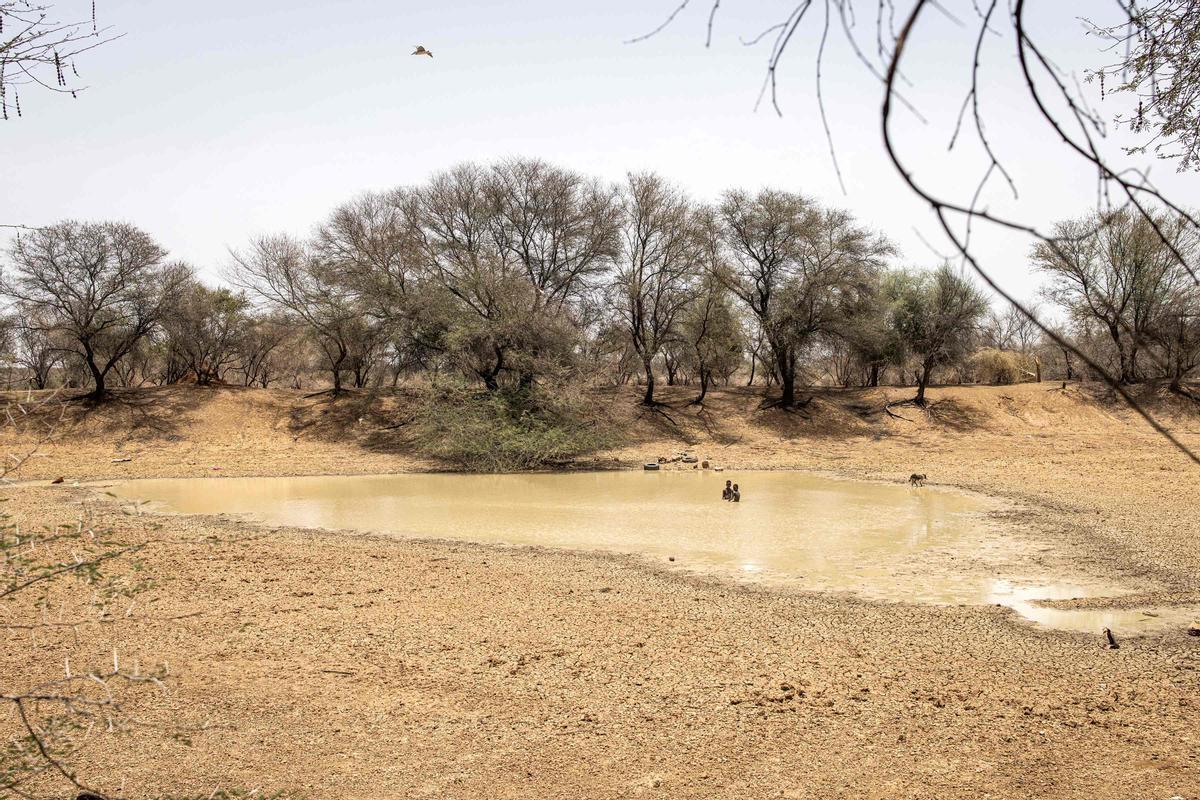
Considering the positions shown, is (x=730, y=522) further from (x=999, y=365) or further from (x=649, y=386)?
(x=999, y=365)

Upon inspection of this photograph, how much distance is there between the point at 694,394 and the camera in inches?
1421

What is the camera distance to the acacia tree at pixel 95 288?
28609mm

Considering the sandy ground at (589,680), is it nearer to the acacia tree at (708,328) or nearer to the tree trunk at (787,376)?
the tree trunk at (787,376)

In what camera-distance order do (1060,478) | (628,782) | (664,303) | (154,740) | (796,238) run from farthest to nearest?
(664,303) → (796,238) → (1060,478) → (154,740) → (628,782)

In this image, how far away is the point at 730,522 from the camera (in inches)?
579

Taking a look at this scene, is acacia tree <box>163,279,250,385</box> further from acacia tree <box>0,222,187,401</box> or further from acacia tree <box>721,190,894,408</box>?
acacia tree <box>721,190,894,408</box>

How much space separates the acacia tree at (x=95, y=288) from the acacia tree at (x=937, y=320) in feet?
96.5

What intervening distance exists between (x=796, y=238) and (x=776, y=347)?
4.20m

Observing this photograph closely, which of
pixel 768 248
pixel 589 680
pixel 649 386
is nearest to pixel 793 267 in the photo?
pixel 768 248

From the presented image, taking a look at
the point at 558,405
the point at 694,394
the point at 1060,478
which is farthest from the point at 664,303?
the point at 1060,478

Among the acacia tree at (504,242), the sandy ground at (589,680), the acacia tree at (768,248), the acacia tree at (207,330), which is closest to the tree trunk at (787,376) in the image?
the acacia tree at (768,248)

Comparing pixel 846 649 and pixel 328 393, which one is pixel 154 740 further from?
pixel 328 393

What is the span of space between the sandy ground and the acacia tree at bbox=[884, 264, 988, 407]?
2218 cm

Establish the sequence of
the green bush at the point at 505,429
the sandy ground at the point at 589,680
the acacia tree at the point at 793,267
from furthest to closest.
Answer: the acacia tree at the point at 793,267 < the green bush at the point at 505,429 < the sandy ground at the point at 589,680
